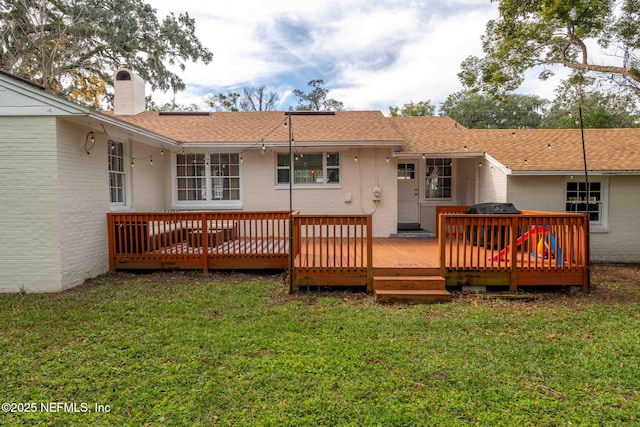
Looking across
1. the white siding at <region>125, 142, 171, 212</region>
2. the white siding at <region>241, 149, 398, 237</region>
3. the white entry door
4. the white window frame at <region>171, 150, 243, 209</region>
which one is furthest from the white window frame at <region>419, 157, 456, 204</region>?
the white siding at <region>125, 142, 171, 212</region>

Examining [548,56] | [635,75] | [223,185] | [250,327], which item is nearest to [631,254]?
[635,75]

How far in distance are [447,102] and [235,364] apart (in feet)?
115

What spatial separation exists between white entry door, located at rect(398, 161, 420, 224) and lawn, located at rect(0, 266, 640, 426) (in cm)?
556

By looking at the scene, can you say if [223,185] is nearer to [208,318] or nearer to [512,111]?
[208,318]

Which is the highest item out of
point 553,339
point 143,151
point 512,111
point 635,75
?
point 512,111

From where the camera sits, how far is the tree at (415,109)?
27797 mm

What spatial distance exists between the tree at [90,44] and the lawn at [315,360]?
16881 mm

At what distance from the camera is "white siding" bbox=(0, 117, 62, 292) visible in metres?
5.98

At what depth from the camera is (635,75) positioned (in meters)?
7.42

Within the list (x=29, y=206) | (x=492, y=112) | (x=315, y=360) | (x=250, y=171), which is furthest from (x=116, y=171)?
(x=492, y=112)

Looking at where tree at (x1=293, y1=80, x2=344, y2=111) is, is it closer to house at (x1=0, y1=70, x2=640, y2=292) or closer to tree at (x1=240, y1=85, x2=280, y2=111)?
tree at (x1=240, y1=85, x2=280, y2=111)

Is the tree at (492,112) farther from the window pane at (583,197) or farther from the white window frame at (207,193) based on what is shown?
the white window frame at (207,193)

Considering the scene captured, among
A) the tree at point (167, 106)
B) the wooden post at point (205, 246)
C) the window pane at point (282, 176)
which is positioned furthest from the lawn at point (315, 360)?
the tree at point (167, 106)

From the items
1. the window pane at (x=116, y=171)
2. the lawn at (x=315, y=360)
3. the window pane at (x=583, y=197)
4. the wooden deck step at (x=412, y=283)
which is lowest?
the lawn at (x=315, y=360)
